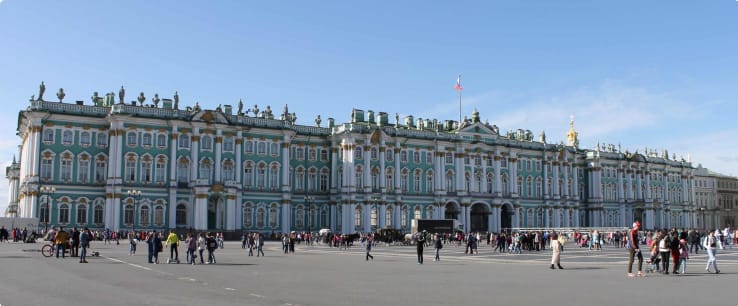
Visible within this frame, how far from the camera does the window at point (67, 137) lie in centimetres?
7338

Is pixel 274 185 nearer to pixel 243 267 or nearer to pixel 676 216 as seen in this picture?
pixel 243 267

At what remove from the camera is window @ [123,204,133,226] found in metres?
75.1

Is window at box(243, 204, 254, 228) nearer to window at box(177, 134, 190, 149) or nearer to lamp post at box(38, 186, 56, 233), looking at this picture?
window at box(177, 134, 190, 149)

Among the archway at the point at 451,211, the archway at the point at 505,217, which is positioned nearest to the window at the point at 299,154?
the archway at the point at 451,211

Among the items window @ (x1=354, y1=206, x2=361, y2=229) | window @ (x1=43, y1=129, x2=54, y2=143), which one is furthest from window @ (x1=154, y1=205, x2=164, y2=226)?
window @ (x1=354, y1=206, x2=361, y2=229)

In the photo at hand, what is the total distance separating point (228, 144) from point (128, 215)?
43.8 ft

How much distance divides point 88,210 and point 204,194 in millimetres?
11562

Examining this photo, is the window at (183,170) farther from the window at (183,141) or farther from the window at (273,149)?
the window at (273,149)

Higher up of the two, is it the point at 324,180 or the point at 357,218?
the point at 324,180

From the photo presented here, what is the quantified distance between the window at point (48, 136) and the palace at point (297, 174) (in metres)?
0.20

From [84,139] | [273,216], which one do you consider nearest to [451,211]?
[273,216]

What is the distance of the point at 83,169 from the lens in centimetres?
7431

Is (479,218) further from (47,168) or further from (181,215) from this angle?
(47,168)

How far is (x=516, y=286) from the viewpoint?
72.2 ft
